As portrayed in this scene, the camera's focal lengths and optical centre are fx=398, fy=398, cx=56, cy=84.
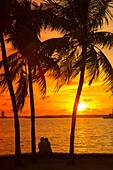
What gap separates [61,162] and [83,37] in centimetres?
656

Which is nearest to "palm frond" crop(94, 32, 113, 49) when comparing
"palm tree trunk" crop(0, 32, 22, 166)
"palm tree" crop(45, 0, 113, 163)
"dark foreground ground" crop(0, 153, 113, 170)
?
"palm tree" crop(45, 0, 113, 163)

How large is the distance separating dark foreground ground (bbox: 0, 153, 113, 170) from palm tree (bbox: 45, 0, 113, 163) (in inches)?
32.5

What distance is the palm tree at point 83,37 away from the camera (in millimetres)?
18062

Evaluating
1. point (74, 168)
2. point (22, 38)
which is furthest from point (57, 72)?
point (74, 168)

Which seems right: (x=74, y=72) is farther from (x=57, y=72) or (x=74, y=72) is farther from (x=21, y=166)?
(x=21, y=166)

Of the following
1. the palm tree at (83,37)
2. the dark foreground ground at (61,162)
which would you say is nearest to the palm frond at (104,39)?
the palm tree at (83,37)

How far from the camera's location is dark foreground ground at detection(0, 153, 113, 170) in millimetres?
18625

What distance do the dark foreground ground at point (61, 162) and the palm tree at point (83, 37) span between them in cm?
82

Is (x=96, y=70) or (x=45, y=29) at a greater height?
(x=45, y=29)

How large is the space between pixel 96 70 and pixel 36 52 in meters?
2.90

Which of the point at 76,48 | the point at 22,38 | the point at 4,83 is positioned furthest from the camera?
the point at 4,83

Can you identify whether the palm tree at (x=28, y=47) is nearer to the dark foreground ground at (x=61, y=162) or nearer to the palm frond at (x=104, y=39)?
the dark foreground ground at (x=61, y=162)

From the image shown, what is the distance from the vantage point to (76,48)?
18938mm

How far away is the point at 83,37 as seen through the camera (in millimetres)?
17859
